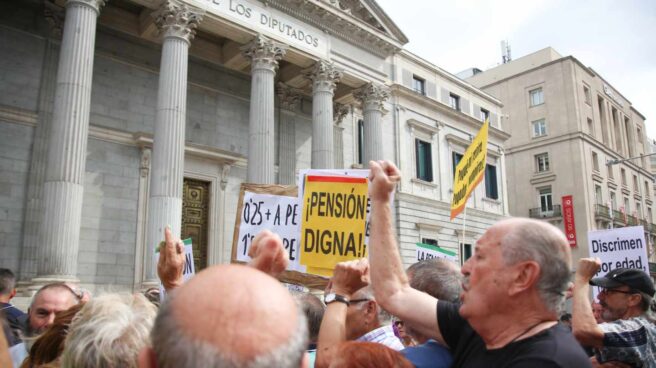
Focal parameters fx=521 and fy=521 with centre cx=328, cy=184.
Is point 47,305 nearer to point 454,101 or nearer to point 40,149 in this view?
point 40,149

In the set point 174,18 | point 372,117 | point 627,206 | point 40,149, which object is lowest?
point 40,149

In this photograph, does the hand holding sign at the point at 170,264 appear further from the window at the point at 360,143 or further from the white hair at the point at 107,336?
the window at the point at 360,143

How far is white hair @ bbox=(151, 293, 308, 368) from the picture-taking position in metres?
1.09

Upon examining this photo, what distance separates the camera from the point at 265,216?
6.36 m

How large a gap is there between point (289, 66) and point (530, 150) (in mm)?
28818

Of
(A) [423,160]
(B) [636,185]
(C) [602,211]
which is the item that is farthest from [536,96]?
(A) [423,160]

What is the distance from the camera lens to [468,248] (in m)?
27.9

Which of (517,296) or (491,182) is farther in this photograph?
(491,182)

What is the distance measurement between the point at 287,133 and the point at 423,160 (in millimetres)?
8937

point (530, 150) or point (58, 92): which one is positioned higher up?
point (530, 150)

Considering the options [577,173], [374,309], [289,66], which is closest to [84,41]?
[289,66]

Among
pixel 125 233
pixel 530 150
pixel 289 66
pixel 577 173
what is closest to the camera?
pixel 125 233

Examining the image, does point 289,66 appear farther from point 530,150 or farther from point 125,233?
point 530,150

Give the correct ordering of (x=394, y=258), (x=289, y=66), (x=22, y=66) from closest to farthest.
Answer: (x=394, y=258), (x=22, y=66), (x=289, y=66)
